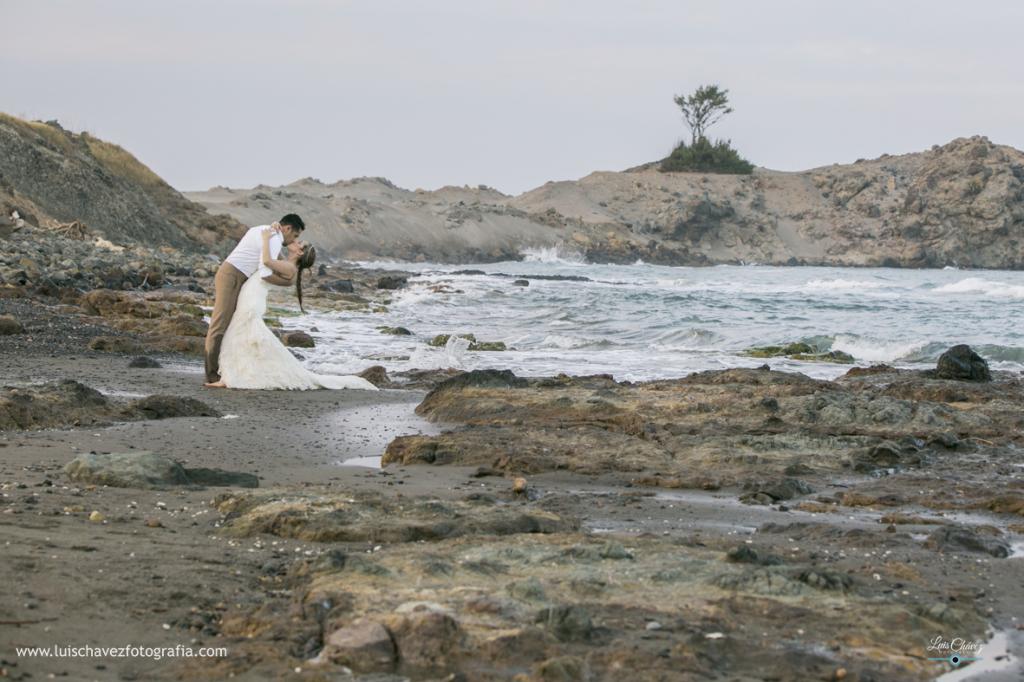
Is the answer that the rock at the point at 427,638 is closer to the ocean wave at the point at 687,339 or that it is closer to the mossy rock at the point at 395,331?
the ocean wave at the point at 687,339

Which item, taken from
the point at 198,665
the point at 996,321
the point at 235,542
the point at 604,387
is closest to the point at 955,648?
the point at 198,665

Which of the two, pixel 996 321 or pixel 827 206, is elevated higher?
pixel 827 206

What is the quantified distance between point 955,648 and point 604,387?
209 inches

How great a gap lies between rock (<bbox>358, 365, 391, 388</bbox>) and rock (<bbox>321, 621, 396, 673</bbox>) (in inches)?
252

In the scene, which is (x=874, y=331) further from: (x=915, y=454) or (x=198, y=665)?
(x=198, y=665)

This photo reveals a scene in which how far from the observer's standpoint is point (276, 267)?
7484mm

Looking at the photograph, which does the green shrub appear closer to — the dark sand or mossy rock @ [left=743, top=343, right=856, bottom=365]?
mossy rock @ [left=743, top=343, right=856, bottom=365]

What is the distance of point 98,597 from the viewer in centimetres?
242

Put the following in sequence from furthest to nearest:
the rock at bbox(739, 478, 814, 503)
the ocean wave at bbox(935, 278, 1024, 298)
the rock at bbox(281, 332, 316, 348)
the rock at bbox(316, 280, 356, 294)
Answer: the ocean wave at bbox(935, 278, 1024, 298)
the rock at bbox(316, 280, 356, 294)
the rock at bbox(281, 332, 316, 348)
the rock at bbox(739, 478, 814, 503)

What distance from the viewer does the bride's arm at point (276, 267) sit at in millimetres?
7484

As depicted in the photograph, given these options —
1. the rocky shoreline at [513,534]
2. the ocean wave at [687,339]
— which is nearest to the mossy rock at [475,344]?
the ocean wave at [687,339]

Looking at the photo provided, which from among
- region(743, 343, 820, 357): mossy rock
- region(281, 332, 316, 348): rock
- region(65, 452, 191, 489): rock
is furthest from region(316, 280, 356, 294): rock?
region(65, 452, 191, 489): rock

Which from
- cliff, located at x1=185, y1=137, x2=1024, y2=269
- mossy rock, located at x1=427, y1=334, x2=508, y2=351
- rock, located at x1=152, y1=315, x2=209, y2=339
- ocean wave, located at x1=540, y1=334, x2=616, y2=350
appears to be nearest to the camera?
rock, located at x1=152, y1=315, x2=209, y2=339

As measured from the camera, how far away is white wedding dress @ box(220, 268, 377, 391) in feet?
24.5
